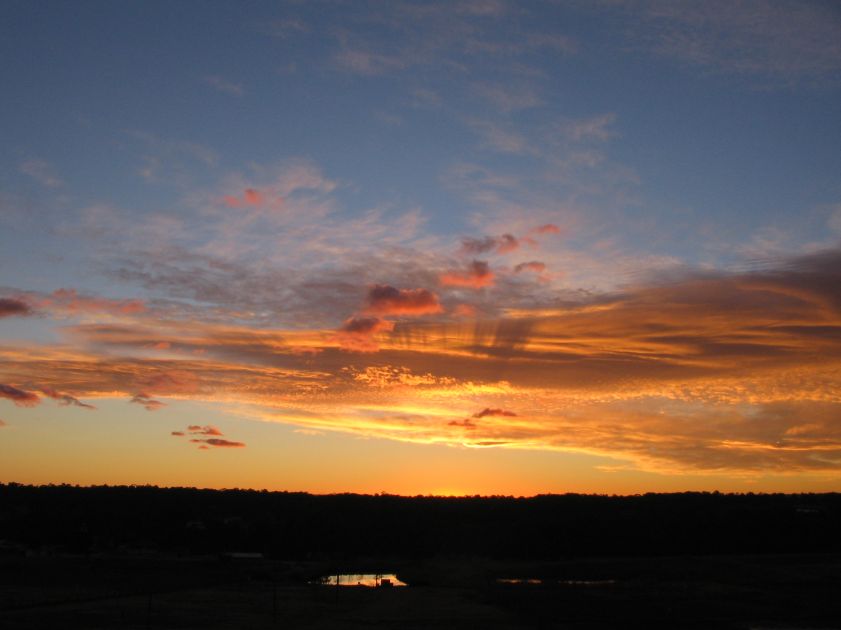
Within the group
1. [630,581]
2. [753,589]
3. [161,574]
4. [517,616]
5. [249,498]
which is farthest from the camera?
[249,498]

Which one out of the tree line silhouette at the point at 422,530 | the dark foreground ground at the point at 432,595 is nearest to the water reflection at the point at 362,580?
the dark foreground ground at the point at 432,595

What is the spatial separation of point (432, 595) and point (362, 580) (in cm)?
2173

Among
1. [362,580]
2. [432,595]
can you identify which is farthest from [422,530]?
[432,595]

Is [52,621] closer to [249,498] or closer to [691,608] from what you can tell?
[691,608]

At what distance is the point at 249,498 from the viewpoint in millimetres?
189000

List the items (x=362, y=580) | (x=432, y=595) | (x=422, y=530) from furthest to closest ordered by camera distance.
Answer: (x=422, y=530) → (x=362, y=580) → (x=432, y=595)

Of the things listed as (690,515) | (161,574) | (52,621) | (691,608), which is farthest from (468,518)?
(52,621)

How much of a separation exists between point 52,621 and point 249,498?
478ft

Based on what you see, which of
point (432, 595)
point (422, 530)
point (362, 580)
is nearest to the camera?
point (432, 595)

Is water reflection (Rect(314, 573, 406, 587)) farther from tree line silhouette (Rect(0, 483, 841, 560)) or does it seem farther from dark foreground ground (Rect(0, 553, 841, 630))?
tree line silhouette (Rect(0, 483, 841, 560))

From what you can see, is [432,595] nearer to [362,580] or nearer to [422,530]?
[362,580]

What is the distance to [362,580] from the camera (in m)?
85.4

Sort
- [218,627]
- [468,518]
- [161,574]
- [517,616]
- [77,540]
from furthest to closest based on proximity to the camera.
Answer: [468,518] < [77,540] < [161,574] < [517,616] < [218,627]

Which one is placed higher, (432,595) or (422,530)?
(422,530)
